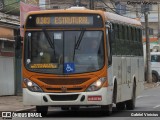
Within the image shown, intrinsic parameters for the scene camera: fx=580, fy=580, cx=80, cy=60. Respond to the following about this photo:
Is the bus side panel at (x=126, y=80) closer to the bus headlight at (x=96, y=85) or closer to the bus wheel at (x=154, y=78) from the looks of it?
the bus headlight at (x=96, y=85)

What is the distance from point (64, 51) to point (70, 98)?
1461mm

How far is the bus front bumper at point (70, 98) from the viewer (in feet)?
57.2

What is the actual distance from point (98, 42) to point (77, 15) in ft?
3.59

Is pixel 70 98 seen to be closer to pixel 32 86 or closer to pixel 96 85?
pixel 96 85

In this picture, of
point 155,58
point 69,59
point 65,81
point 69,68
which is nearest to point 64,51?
point 69,59

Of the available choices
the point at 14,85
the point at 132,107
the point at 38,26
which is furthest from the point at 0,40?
the point at 38,26

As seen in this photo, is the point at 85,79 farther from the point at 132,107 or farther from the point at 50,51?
the point at 132,107

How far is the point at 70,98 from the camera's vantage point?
1753 centimetres

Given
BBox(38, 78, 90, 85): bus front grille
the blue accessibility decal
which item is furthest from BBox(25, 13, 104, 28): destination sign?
BBox(38, 78, 90, 85): bus front grille

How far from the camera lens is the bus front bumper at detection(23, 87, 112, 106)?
57.2 ft

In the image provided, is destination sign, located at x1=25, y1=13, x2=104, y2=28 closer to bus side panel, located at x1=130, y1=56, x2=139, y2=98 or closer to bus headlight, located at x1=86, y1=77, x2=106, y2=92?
bus headlight, located at x1=86, y1=77, x2=106, y2=92

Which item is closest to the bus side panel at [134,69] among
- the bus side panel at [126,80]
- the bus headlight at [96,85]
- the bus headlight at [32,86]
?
the bus side panel at [126,80]

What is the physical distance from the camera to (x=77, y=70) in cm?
1759

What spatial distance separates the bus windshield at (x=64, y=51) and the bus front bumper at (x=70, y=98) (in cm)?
70
